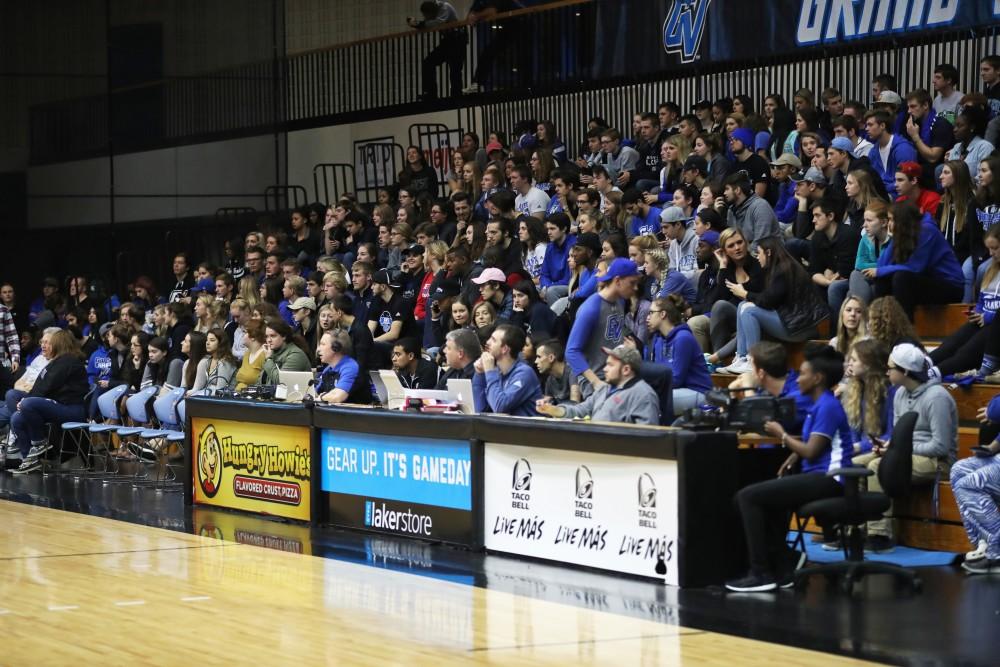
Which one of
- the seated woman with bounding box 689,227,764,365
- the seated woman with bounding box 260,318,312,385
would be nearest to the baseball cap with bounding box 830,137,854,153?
the seated woman with bounding box 689,227,764,365

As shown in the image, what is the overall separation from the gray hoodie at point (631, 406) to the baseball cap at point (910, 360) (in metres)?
1.57

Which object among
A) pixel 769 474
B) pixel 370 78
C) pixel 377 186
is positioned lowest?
pixel 769 474

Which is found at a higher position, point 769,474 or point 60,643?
point 769,474

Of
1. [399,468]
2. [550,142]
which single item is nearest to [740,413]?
[399,468]

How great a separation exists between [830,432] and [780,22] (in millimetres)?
9178

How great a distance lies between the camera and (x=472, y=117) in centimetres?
2286

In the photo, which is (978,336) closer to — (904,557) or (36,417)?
(904,557)

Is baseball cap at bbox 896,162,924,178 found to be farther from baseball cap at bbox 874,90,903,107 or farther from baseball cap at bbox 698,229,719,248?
baseball cap at bbox 874,90,903,107

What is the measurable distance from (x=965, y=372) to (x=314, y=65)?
16.6m

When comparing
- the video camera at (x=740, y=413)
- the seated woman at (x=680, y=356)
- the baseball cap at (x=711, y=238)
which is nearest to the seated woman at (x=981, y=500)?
the video camera at (x=740, y=413)

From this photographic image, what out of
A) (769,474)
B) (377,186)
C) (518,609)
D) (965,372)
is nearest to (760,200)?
(965,372)

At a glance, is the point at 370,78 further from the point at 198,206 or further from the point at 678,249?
the point at 678,249

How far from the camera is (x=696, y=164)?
49.3 ft

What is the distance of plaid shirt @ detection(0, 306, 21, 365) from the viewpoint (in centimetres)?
1941
